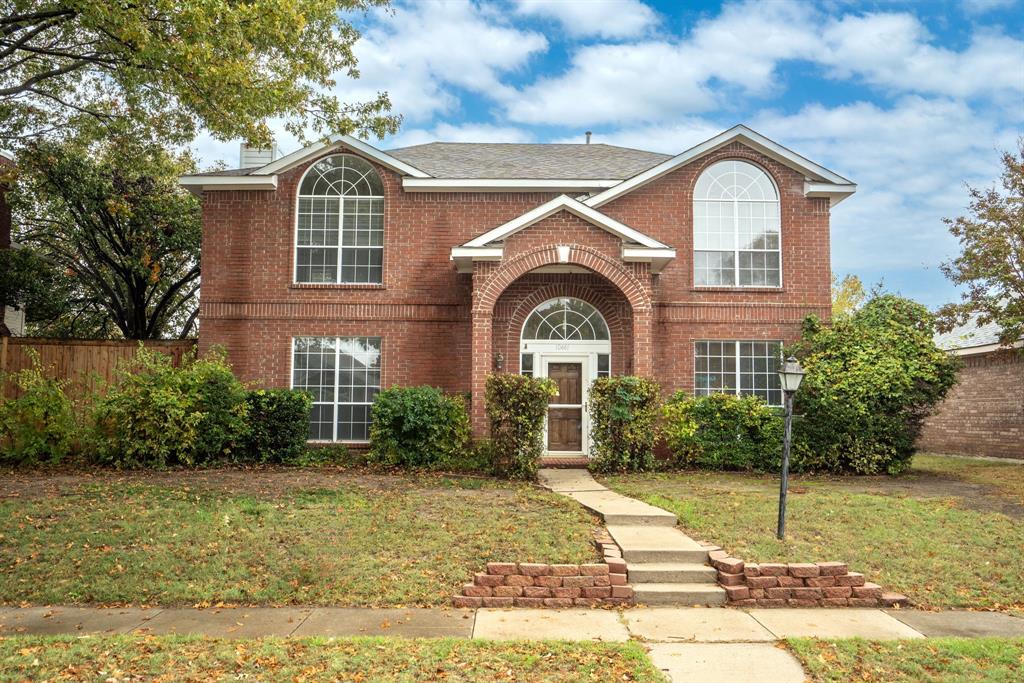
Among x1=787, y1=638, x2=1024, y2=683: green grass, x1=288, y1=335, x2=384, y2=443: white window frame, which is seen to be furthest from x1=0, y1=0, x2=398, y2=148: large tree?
x1=787, y1=638, x2=1024, y2=683: green grass

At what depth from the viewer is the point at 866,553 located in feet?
28.3

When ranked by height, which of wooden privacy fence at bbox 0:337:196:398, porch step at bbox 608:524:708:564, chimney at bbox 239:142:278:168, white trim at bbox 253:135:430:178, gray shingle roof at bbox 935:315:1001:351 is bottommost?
porch step at bbox 608:524:708:564

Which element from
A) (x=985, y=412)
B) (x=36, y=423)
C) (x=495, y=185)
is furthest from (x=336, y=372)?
(x=985, y=412)

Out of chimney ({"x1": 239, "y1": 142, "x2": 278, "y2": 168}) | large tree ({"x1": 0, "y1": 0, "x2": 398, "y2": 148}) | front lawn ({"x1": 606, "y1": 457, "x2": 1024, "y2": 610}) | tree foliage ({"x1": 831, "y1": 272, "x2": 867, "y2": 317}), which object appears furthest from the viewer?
tree foliage ({"x1": 831, "y1": 272, "x2": 867, "y2": 317})

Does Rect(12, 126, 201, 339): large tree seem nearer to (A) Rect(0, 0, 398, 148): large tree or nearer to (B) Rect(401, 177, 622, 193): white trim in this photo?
(A) Rect(0, 0, 398, 148): large tree

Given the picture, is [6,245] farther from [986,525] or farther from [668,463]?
[986,525]

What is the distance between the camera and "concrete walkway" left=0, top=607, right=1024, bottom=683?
6.24 m

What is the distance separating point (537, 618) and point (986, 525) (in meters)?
6.68

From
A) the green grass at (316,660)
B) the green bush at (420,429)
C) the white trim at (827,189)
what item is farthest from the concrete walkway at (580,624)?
the white trim at (827,189)

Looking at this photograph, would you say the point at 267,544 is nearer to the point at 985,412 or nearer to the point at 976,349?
the point at 976,349

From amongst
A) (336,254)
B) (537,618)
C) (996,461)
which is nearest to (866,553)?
(537,618)

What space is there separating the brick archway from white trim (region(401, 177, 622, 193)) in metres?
2.53

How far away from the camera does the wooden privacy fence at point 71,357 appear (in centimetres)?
1535

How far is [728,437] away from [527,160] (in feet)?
25.5
